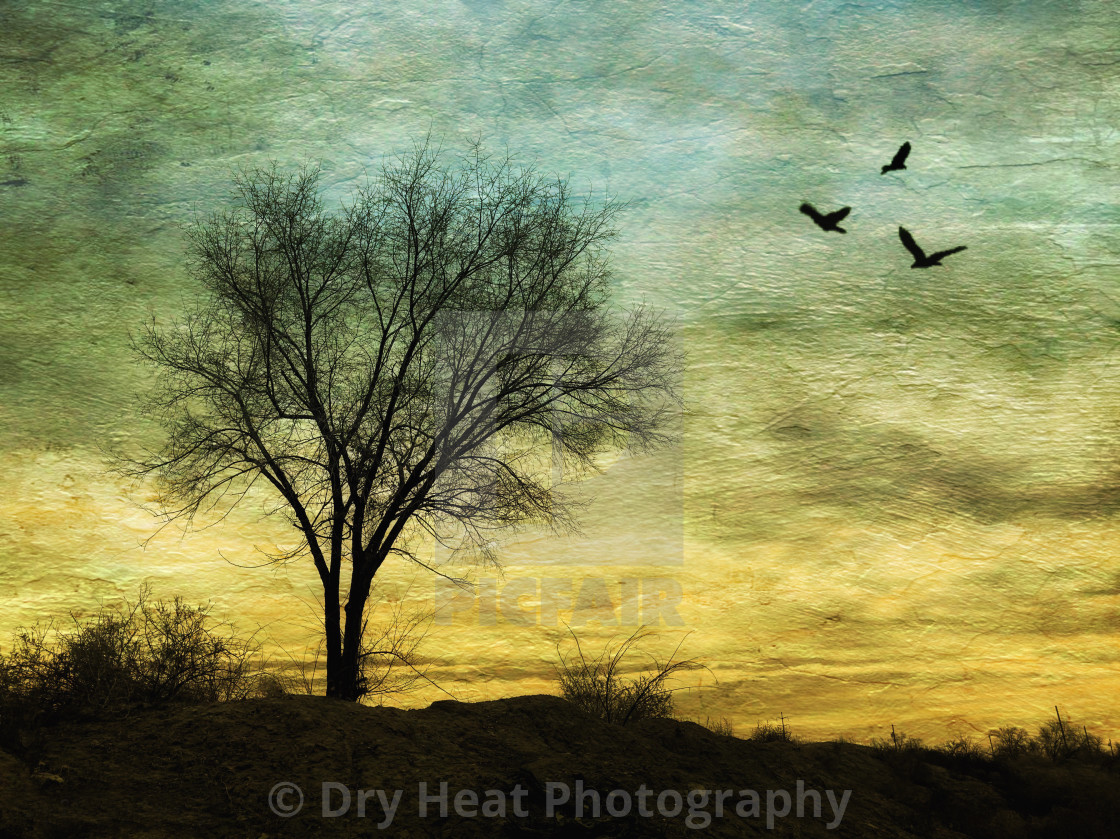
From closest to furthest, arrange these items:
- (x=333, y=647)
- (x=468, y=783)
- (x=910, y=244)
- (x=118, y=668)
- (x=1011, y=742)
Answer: (x=468, y=783), (x=910, y=244), (x=118, y=668), (x=333, y=647), (x=1011, y=742)

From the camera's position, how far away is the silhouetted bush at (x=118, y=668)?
753cm

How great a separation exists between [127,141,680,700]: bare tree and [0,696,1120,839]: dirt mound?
3.21 m

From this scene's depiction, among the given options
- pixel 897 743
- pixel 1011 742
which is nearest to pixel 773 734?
pixel 897 743

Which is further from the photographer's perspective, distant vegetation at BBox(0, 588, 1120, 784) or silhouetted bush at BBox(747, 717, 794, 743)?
silhouetted bush at BBox(747, 717, 794, 743)

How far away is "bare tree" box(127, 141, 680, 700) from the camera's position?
1120cm

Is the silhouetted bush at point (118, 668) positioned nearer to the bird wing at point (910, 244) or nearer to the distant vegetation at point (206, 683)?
the distant vegetation at point (206, 683)

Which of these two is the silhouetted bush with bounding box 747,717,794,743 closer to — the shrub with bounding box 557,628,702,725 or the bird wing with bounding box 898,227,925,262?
the shrub with bounding box 557,628,702,725

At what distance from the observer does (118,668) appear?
796cm

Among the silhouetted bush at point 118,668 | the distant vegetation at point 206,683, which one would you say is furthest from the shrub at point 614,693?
the silhouetted bush at point 118,668

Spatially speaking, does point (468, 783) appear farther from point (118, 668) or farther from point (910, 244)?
point (910, 244)

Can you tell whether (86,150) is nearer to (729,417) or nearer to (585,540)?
(585,540)

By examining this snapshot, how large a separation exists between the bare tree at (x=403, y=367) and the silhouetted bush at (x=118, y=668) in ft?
7.70

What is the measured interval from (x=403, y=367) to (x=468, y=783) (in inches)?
222

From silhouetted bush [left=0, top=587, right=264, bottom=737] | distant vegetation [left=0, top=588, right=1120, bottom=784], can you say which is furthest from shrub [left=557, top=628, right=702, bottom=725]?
silhouetted bush [left=0, top=587, right=264, bottom=737]
